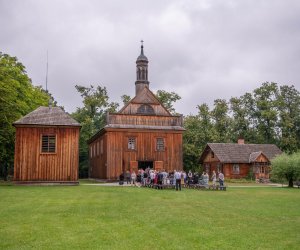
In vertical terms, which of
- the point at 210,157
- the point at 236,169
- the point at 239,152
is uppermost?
the point at 239,152

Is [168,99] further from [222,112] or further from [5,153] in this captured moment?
[5,153]

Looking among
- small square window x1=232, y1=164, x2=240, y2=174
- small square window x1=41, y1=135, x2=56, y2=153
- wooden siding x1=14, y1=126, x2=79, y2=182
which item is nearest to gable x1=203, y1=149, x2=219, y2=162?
small square window x1=232, y1=164, x2=240, y2=174

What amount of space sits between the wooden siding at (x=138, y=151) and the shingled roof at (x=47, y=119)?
311 inches

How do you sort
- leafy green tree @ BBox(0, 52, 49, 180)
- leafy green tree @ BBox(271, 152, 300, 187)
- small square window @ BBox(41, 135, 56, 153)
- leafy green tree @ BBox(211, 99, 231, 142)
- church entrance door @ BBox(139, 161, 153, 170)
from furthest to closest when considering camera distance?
leafy green tree @ BBox(211, 99, 231, 142) < church entrance door @ BBox(139, 161, 153, 170) < leafy green tree @ BBox(271, 152, 300, 187) < leafy green tree @ BBox(0, 52, 49, 180) < small square window @ BBox(41, 135, 56, 153)

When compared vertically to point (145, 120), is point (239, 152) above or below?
below

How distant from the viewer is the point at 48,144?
3181 cm

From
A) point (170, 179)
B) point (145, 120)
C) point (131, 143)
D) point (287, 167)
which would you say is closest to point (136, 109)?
point (145, 120)

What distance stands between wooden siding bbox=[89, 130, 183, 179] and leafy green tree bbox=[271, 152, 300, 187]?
9.40 metres

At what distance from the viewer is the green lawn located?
31.6 feet

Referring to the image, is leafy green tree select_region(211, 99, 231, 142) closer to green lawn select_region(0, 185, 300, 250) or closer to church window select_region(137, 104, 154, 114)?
church window select_region(137, 104, 154, 114)

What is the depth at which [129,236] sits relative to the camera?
34.0 feet

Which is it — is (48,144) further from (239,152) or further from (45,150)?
(239,152)

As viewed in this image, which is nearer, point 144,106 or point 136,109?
point 136,109

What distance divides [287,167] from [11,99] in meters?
23.8
